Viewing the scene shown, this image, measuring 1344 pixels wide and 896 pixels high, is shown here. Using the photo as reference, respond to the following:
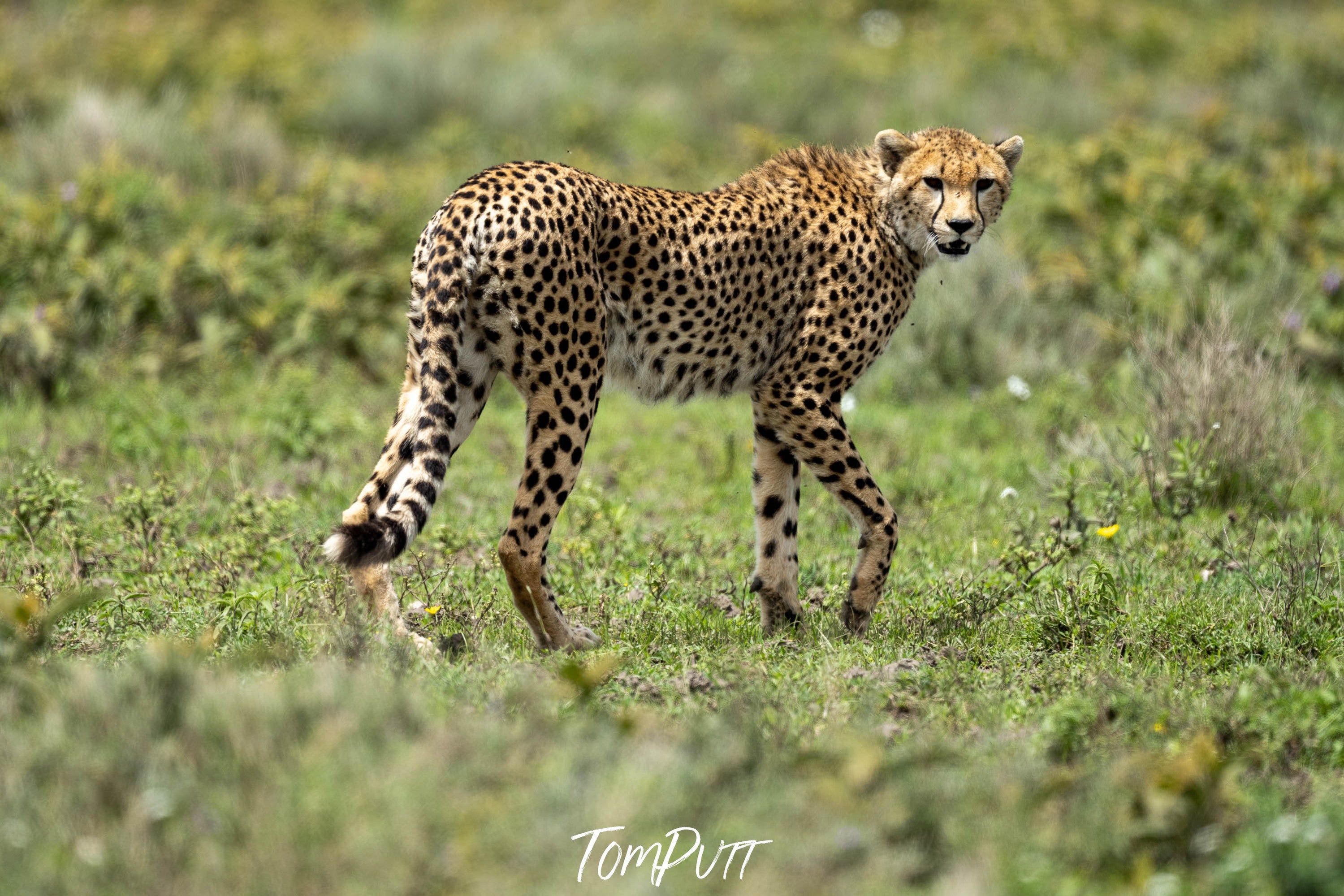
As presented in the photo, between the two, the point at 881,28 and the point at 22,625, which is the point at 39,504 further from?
the point at 881,28

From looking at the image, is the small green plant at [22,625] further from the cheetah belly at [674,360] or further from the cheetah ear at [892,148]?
the cheetah ear at [892,148]

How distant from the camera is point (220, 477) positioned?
605cm

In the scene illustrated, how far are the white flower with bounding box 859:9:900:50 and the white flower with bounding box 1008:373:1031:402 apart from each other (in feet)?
30.4

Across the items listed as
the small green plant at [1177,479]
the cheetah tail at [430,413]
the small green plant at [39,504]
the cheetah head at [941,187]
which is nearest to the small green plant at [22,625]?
the cheetah tail at [430,413]

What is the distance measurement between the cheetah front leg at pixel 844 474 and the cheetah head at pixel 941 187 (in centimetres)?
67

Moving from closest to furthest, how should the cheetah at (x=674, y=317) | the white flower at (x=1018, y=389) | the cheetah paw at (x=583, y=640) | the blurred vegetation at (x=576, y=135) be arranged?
1. the cheetah at (x=674, y=317)
2. the cheetah paw at (x=583, y=640)
3. the white flower at (x=1018, y=389)
4. the blurred vegetation at (x=576, y=135)

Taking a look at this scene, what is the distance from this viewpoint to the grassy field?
2684 mm

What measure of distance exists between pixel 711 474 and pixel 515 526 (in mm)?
2300

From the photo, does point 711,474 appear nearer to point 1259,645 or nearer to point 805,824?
point 1259,645

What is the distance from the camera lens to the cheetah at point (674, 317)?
4.17m

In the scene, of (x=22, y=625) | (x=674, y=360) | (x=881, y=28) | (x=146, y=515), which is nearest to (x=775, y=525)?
(x=674, y=360)

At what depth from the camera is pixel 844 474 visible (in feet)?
15.5

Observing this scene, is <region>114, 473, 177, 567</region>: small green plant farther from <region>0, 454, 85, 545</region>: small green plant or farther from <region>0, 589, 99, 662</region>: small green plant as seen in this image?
<region>0, 589, 99, 662</region>: small green plant

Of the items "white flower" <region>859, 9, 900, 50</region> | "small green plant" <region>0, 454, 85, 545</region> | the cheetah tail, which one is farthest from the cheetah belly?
"white flower" <region>859, 9, 900, 50</region>
